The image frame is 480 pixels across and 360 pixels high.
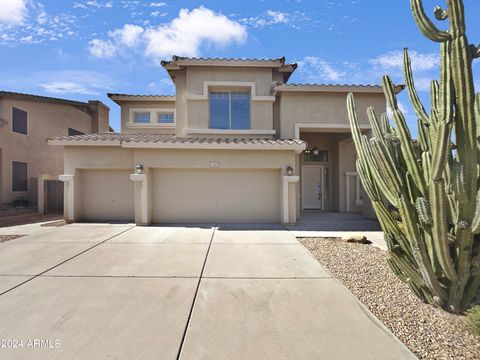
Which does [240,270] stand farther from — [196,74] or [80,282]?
[196,74]

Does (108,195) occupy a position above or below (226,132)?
below

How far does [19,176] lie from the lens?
1634cm

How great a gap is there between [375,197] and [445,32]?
94.5 inches

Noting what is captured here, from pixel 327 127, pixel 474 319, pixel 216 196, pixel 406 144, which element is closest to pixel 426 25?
pixel 406 144

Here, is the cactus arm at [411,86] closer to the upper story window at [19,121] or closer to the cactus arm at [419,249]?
the cactus arm at [419,249]

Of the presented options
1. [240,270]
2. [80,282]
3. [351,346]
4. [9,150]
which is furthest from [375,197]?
[9,150]

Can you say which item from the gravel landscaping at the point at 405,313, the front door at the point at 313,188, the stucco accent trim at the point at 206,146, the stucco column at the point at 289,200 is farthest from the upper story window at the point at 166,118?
the gravel landscaping at the point at 405,313

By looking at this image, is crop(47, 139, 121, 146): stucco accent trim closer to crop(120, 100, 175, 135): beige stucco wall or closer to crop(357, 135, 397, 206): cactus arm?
crop(120, 100, 175, 135): beige stucco wall

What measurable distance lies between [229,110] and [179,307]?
10491mm

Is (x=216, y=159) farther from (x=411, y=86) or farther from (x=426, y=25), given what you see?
(x=426, y=25)

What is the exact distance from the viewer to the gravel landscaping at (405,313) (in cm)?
300

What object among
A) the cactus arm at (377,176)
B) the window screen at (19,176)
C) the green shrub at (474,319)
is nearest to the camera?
the green shrub at (474,319)

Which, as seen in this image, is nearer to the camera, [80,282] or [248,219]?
[80,282]

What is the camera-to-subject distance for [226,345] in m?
3.10
